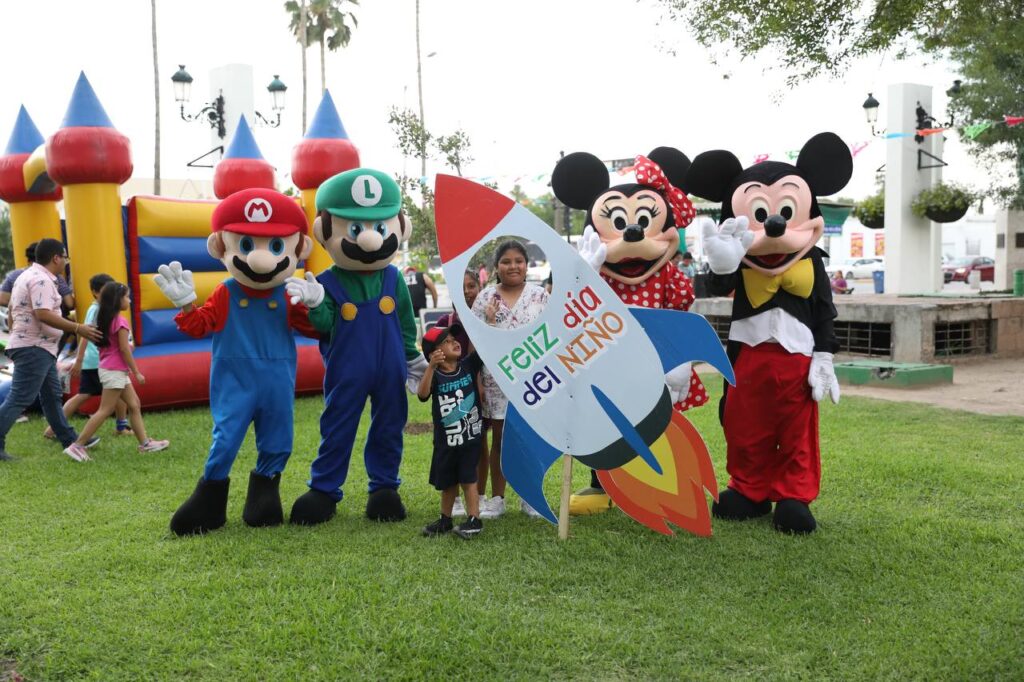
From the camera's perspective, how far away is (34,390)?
6.52 meters

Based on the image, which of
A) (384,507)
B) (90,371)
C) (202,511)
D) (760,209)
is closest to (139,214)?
(90,371)

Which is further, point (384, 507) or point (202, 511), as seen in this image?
point (384, 507)

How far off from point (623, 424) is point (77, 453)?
4.26 meters

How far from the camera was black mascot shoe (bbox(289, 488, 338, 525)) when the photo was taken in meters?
4.65

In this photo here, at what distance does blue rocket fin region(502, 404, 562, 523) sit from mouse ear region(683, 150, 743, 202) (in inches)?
63.9

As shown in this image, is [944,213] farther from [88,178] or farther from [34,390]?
[34,390]

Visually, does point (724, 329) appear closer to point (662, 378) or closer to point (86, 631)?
point (662, 378)

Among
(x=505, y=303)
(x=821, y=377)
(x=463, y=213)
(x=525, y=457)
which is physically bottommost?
(x=525, y=457)

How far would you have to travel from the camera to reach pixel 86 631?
130 inches

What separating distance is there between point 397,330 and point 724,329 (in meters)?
8.16

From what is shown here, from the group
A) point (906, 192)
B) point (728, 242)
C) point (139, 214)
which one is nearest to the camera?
point (728, 242)

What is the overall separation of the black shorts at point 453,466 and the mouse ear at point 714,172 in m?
1.85

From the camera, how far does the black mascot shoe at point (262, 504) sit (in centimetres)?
463

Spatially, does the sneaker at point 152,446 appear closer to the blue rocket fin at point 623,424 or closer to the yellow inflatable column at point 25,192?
the yellow inflatable column at point 25,192
